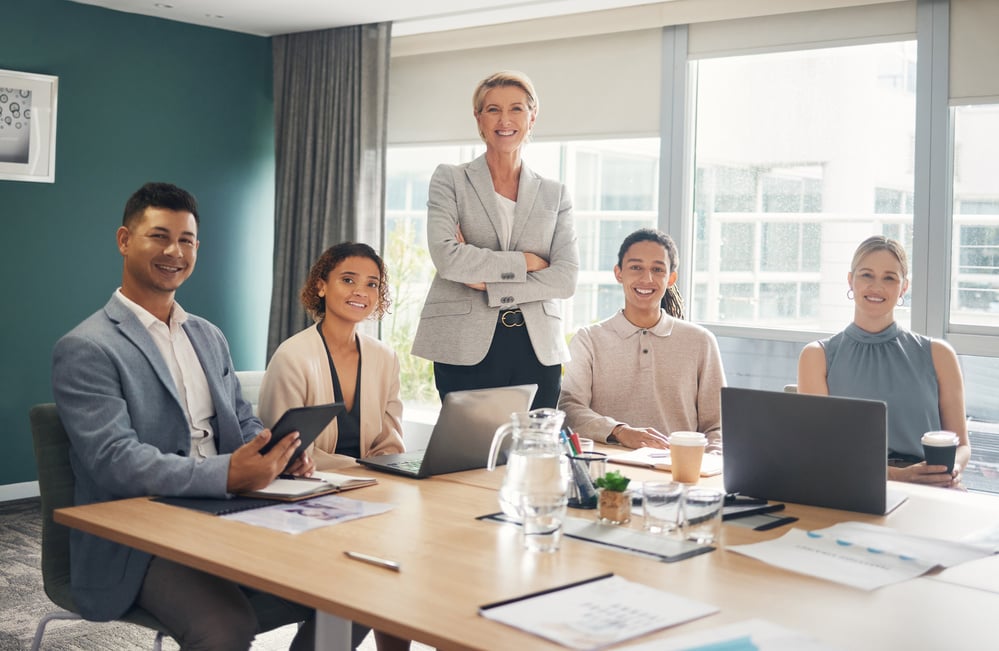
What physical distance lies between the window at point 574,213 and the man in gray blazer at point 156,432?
114 inches

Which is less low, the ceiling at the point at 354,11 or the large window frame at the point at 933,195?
the ceiling at the point at 354,11

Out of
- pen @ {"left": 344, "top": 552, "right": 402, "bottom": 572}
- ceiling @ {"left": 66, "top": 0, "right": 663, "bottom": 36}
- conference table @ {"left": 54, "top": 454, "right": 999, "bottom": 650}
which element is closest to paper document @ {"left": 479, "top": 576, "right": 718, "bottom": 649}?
conference table @ {"left": 54, "top": 454, "right": 999, "bottom": 650}

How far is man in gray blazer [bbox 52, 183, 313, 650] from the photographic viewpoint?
1854mm

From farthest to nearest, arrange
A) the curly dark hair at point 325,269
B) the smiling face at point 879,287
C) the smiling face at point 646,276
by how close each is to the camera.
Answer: the smiling face at point 646,276 < the curly dark hair at point 325,269 < the smiling face at point 879,287

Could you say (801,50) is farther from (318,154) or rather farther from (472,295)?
(318,154)

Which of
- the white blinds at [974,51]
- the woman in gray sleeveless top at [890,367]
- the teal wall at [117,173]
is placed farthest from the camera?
the teal wall at [117,173]

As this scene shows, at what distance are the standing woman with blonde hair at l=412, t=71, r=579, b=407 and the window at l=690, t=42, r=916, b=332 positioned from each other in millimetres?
1660

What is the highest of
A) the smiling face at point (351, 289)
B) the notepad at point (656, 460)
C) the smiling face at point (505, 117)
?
the smiling face at point (505, 117)

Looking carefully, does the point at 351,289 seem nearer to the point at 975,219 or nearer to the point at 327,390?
the point at 327,390

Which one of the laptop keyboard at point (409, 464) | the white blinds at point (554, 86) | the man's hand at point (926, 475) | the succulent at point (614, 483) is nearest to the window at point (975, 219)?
the white blinds at point (554, 86)

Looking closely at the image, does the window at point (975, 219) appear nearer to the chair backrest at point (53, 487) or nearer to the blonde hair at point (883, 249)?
the blonde hair at point (883, 249)

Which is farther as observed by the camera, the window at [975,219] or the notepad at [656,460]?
the window at [975,219]

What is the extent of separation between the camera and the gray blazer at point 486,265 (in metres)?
2.99

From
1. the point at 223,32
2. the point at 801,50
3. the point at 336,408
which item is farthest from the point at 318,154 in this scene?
the point at 336,408
